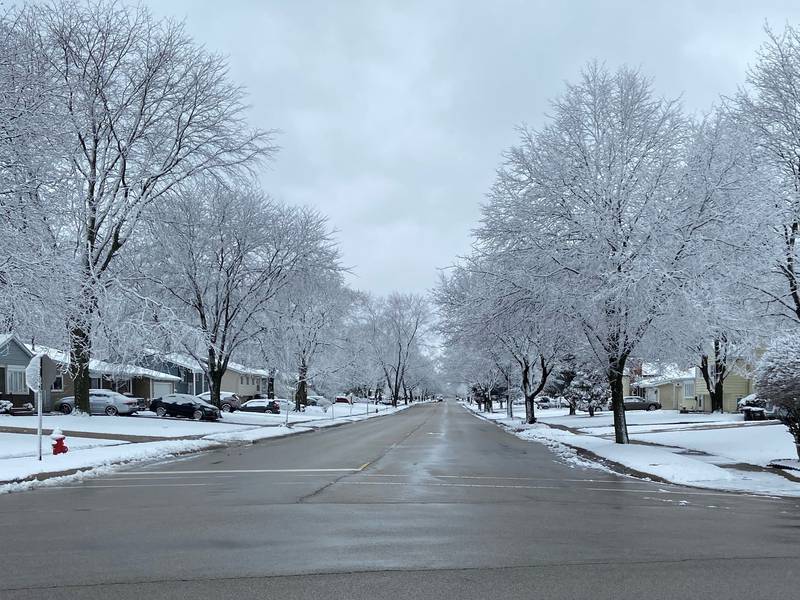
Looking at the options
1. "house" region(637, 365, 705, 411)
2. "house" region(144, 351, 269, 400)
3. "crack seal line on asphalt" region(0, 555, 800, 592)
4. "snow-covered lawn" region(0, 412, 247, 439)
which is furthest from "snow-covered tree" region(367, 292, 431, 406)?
"crack seal line on asphalt" region(0, 555, 800, 592)

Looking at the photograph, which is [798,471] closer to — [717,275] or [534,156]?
[717,275]

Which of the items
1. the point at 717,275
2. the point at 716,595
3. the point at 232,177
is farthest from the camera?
the point at 232,177

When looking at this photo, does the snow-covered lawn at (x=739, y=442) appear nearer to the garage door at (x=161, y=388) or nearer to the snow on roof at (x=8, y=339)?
the snow on roof at (x=8, y=339)

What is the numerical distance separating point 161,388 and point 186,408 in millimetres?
21519

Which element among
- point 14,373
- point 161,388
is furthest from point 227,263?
point 161,388

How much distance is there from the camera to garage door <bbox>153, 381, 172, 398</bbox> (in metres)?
63.4

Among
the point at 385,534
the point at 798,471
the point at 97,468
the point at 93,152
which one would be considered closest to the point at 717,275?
the point at 798,471

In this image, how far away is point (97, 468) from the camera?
18.3 m

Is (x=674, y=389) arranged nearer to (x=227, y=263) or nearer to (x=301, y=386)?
(x=301, y=386)

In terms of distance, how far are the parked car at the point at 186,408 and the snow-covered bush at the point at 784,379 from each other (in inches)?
1224

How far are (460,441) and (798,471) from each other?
A: 45.0ft

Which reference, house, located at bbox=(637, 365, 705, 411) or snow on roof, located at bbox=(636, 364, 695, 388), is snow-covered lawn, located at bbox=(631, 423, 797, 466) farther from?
snow on roof, located at bbox=(636, 364, 695, 388)

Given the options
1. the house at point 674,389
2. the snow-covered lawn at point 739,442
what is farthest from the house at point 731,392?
the snow-covered lawn at point 739,442

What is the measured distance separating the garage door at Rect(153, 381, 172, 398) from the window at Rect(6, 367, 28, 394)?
15.4 meters
